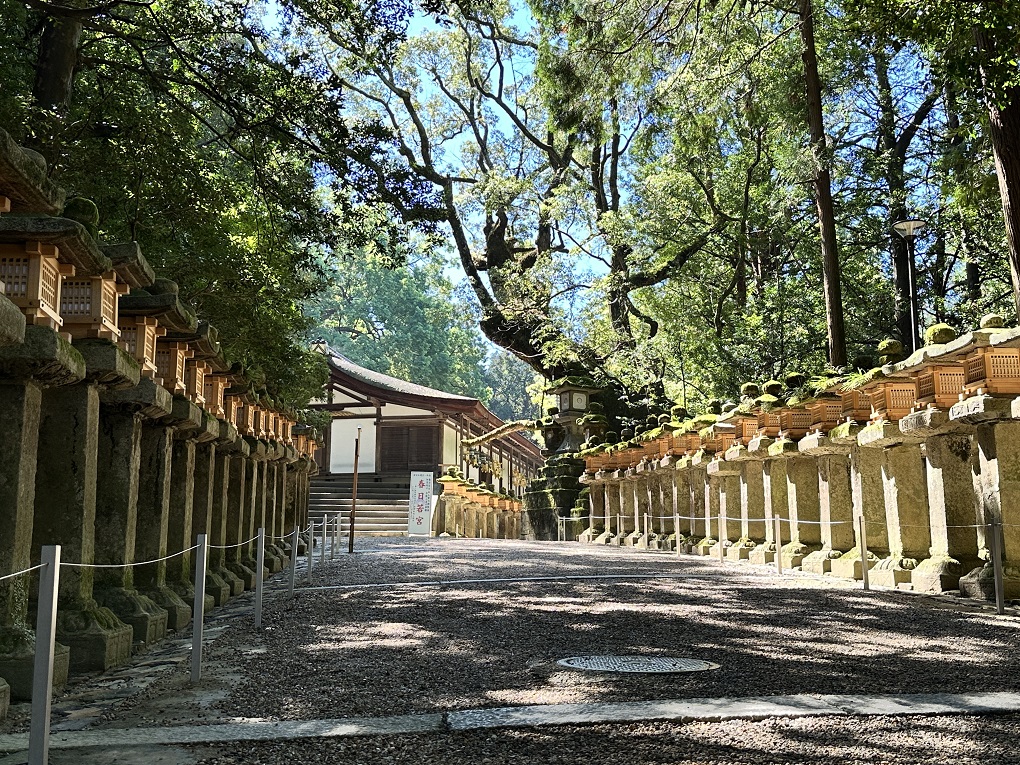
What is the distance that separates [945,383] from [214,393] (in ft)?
24.2

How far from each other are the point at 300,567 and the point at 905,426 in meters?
11.0

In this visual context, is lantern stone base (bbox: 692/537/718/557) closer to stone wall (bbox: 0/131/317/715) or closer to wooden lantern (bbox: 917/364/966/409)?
wooden lantern (bbox: 917/364/966/409)

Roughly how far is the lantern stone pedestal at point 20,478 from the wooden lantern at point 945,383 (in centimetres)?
746

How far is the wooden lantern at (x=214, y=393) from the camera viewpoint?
993 cm

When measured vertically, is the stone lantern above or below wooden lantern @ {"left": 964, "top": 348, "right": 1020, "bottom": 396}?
above

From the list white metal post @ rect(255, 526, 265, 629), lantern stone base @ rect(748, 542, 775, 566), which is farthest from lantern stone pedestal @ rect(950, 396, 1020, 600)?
white metal post @ rect(255, 526, 265, 629)

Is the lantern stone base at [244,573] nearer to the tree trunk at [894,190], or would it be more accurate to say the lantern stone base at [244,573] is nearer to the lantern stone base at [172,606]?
the lantern stone base at [172,606]

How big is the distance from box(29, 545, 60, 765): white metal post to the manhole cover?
304 cm

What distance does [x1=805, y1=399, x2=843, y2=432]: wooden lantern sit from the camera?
37.4 feet

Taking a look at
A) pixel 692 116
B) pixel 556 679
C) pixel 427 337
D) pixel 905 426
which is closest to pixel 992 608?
pixel 905 426

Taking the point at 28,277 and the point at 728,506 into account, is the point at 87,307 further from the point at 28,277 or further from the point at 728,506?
the point at 728,506

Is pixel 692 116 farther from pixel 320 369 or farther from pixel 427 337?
pixel 427 337

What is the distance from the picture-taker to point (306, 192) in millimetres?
11414

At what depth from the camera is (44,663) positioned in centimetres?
373
